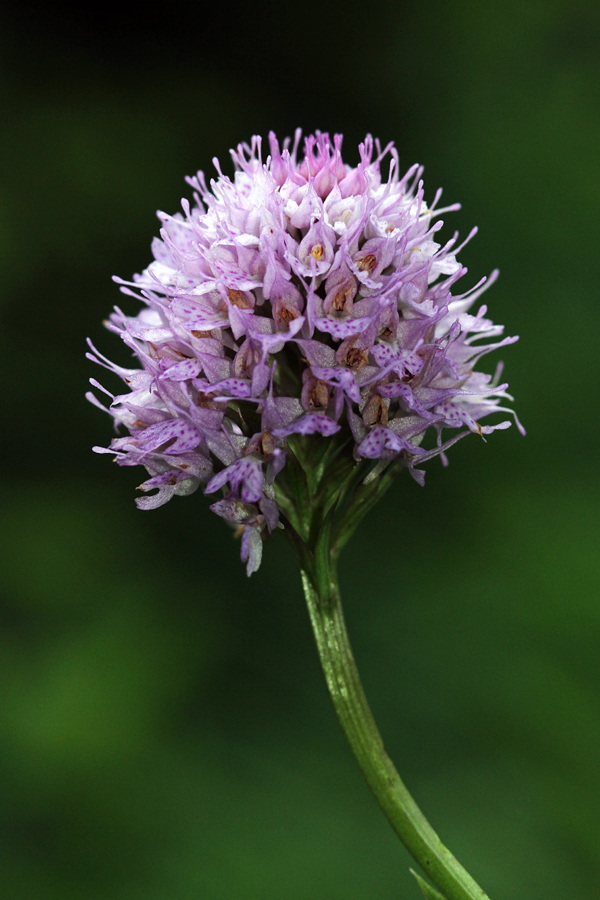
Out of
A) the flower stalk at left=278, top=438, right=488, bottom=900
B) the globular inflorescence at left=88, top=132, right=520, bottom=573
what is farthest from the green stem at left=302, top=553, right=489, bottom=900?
the globular inflorescence at left=88, top=132, right=520, bottom=573

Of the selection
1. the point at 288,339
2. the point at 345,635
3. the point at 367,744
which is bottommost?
the point at 367,744

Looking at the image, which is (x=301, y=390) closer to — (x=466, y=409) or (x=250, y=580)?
(x=466, y=409)

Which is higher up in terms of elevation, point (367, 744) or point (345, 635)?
point (345, 635)

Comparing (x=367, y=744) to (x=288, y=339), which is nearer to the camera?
(x=288, y=339)

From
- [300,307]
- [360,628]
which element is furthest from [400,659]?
[300,307]

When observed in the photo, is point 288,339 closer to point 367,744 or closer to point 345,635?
point 345,635

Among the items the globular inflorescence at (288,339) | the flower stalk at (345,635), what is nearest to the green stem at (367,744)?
the flower stalk at (345,635)

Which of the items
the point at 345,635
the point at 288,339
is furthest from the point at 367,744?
the point at 288,339

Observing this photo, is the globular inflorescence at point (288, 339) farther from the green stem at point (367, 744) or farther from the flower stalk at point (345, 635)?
the green stem at point (367, 744)
